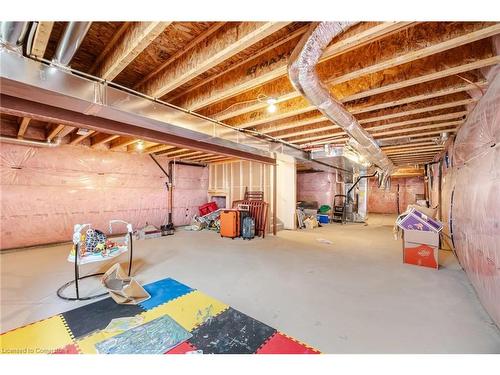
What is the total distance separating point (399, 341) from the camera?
1666mm

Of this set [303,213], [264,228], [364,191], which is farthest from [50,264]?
[364,191]

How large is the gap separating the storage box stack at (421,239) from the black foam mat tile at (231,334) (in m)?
2.99

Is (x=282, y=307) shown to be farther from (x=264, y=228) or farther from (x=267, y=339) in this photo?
(x=264, y=228)

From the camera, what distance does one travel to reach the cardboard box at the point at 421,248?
10.8 ft

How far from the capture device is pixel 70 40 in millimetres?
1558

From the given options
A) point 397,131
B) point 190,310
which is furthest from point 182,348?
point 397,131

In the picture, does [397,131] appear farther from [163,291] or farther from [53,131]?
[53,131]

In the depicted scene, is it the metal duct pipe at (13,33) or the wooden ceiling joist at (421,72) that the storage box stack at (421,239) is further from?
the metal duct pipe at (13,33)

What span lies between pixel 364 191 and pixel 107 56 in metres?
9.45

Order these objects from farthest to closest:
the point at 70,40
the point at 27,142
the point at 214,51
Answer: the point at 27,142, the point at 214,51, the point at 70,40

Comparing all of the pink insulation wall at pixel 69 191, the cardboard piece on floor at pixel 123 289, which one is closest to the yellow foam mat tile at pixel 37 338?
the cardboard piece on floor at pixel 123 289

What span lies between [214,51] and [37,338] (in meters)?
2.81

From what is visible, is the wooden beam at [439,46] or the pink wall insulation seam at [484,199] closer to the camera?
the wooden beam at [439,46]

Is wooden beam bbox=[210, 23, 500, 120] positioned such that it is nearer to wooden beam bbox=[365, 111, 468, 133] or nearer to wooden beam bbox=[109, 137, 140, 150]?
wooden beam bbox=[365, 111, 468, 133]
